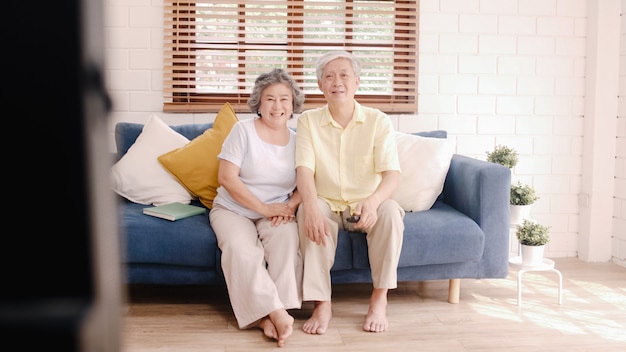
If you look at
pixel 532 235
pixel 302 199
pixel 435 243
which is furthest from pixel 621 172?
pixel 302 199

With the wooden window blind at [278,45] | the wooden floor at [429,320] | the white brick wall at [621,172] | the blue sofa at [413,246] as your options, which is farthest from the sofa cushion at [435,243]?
the white brick wall at [621,172]

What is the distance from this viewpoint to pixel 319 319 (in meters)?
2.35

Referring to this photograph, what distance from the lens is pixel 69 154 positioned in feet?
0.55

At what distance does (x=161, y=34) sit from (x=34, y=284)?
3303 mm

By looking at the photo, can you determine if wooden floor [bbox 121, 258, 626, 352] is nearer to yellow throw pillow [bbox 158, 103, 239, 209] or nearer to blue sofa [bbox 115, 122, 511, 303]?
blue sofa [bbox 115, 122, 511, 303]

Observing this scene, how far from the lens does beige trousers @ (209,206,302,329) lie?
90.4 inches

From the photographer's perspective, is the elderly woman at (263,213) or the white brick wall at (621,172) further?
the white brick wall at (621,172)

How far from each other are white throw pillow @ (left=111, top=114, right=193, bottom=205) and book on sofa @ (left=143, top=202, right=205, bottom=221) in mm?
116

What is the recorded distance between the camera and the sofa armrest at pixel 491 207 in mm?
2574

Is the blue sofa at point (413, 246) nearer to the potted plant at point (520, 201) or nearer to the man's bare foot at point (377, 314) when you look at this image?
the man's bare foot at point (377, 314)

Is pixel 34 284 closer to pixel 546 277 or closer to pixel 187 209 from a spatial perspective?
pixel 187 209

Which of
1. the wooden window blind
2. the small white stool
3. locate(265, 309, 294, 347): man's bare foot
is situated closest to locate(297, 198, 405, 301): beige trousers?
locate(265, 309, 294, 347): man's bare foot

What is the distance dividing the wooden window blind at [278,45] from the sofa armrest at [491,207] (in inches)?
35.6

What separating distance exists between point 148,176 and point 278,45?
109cm
